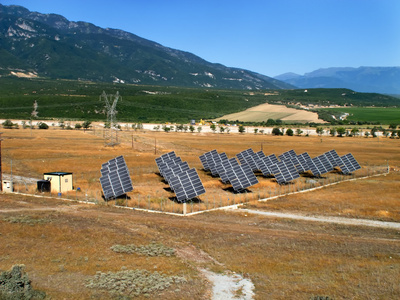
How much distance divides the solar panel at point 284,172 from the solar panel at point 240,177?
641 cm

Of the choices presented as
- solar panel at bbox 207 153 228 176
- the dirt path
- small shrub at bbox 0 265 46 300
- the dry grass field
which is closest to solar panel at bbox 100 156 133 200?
the dry grass field

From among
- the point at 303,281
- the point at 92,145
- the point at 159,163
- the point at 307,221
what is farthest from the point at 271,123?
the point at 303,281

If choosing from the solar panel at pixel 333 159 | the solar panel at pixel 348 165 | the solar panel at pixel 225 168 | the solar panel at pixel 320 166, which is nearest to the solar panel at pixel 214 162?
the solar panel at pixel 225 168

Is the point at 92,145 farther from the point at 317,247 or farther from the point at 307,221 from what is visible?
the point at 317,247

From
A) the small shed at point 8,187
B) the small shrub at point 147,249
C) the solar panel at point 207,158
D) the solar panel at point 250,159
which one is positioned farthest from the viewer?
the solar panel at point 250,159

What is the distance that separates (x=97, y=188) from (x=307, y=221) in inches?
998

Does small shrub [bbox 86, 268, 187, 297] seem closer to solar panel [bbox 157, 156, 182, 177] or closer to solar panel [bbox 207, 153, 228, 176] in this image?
solar panel [bbox 157, 156, 182, 177]

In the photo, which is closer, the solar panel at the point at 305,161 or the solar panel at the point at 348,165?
the solar panel at the point at 305,161

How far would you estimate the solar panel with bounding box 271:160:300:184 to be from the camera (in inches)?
2211

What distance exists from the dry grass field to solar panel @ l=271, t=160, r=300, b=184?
2730 millimetres

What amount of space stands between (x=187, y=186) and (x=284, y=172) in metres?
18.2

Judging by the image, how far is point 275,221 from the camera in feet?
125

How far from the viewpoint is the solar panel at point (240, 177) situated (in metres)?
50.4

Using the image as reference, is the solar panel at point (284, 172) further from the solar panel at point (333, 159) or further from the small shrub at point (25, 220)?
the small shrub at point (25, 220)
